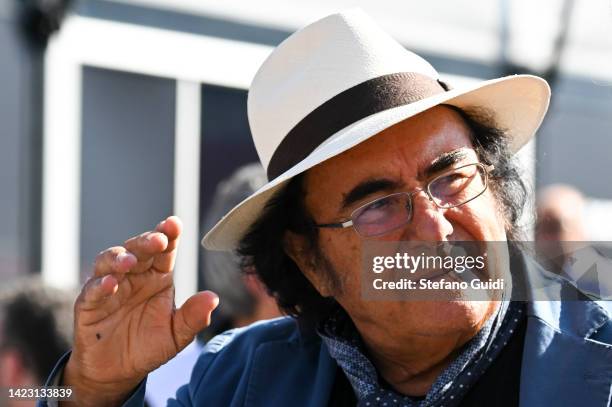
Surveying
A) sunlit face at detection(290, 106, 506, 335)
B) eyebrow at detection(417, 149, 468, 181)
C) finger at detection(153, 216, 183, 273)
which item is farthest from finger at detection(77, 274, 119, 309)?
eyebrow at detection(417, 149, 468, 181)

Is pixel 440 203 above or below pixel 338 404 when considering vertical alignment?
above

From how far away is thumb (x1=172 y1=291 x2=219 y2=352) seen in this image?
1.98m

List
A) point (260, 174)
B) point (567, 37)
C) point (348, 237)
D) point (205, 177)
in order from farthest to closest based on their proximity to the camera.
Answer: point (567, 37)
point (205, 177)
point (260, 174)
point (348, 237)

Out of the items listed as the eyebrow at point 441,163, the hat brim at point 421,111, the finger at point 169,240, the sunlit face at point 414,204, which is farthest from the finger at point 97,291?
the eyebrow at point 441,163

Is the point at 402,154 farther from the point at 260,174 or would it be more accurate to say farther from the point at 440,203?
the point at 260,174

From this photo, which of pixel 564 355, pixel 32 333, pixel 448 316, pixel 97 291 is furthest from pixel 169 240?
pixel 32 333

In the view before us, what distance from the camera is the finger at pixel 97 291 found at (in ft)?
6.23

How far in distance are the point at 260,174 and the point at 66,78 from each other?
44.9 inches

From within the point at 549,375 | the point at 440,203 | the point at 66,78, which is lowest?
the point at 549,375

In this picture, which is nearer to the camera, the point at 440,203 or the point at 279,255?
the point at 440,203

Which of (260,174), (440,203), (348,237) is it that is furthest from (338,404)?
(260,174)

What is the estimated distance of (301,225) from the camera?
2.27m

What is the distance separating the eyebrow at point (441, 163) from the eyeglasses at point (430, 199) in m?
0.01

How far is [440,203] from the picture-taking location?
6.42 ft
